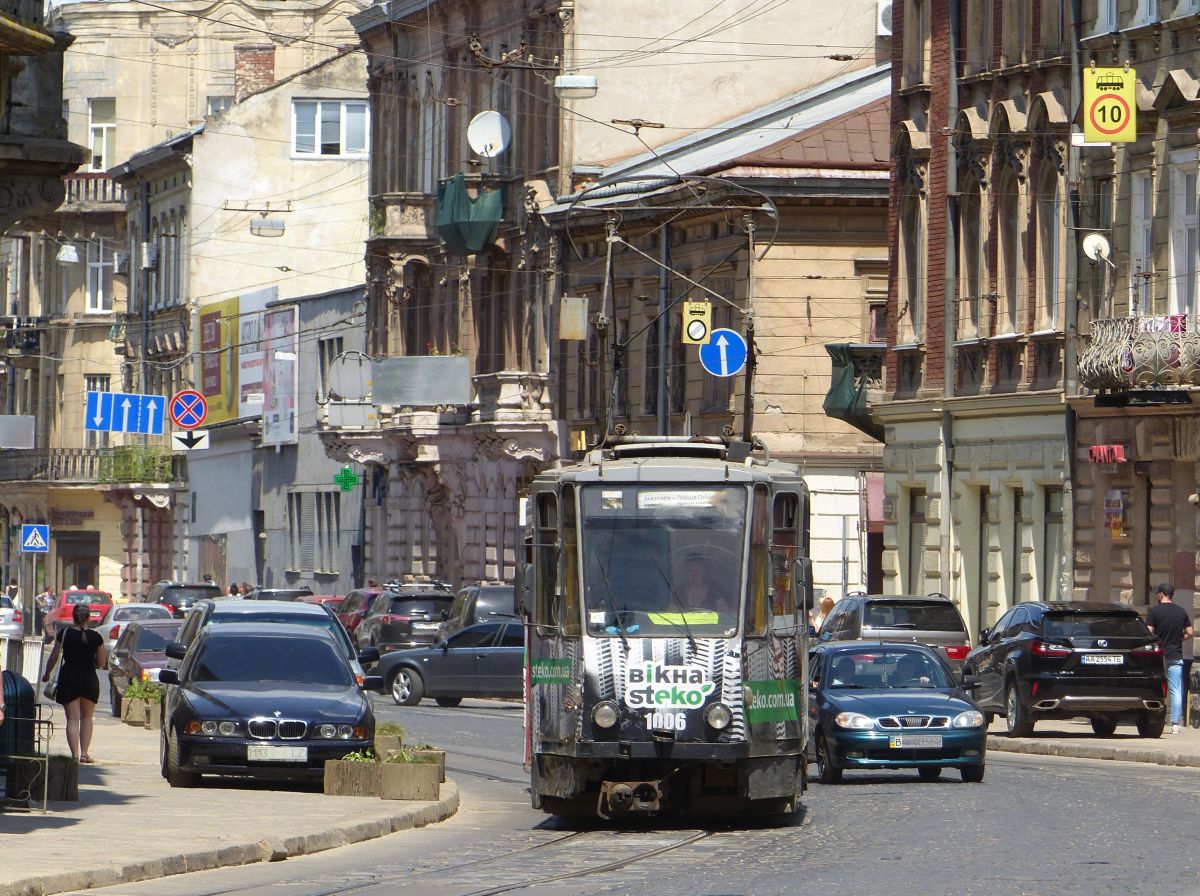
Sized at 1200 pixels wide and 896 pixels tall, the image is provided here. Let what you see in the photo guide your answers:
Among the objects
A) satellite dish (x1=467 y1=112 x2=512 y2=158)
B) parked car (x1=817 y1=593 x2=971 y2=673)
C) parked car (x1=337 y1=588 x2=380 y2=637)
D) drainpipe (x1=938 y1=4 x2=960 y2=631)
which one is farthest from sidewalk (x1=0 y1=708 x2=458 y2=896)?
satellite dish (x1=467 y1=112 x2=512 y2=158)

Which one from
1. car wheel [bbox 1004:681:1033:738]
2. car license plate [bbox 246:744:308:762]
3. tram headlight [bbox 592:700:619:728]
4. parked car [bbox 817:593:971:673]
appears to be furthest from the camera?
parked car [bbox 817:593:971:673]

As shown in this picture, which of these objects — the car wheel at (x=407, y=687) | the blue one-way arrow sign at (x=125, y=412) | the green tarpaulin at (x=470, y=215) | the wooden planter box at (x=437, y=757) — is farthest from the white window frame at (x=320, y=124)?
the wooden planter box at (x=437, y=757)

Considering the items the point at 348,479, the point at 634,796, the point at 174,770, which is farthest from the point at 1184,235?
Answer: the point at 348,479

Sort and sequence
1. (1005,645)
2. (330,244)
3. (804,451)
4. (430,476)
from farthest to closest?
(330,244)
(430,476)
(804,451)
(1005,645)

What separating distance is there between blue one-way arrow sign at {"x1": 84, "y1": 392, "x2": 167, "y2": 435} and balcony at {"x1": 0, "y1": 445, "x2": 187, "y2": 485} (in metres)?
18.4

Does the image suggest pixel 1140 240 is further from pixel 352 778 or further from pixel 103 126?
pixel 103 126

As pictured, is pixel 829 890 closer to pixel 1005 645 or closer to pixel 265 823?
pixel 265 823

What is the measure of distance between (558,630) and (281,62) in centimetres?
7249

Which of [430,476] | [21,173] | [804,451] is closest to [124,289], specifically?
[430,476]

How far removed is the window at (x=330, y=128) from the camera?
83.7 meters

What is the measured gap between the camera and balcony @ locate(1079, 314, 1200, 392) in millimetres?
37188

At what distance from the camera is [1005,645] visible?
3475 centimetres

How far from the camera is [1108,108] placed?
39094 mm

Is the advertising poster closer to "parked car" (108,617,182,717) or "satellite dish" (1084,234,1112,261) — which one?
"parked car" (108,617,182,717)
